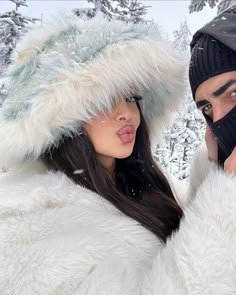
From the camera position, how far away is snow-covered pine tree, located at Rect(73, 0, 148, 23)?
8.27 metres

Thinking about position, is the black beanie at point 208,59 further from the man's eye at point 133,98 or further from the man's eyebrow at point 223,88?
the man's eye at point 133,98

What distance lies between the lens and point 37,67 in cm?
245

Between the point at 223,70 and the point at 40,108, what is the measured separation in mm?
1068

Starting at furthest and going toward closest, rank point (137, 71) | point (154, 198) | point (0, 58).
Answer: point (0, 58) → point (154, 198) → point (137, 71)

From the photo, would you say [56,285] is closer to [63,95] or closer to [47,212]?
[47,212]

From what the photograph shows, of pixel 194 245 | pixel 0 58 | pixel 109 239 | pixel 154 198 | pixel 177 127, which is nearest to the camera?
pixel 194 245

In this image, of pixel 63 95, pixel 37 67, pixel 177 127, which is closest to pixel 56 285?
pixel 63 95

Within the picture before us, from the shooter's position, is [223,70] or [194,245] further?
[223,70]

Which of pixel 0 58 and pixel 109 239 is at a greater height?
pixel 109 239

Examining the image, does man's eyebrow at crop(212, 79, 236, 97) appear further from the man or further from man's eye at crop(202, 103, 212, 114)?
man's eye at crop(202, 103, 212, 114)

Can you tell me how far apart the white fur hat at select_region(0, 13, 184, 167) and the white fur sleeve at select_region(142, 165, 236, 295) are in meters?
0.97

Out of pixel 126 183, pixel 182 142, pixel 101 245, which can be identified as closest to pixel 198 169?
pixel 126 183

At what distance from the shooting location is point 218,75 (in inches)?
84.7

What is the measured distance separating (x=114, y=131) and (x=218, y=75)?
78cm
